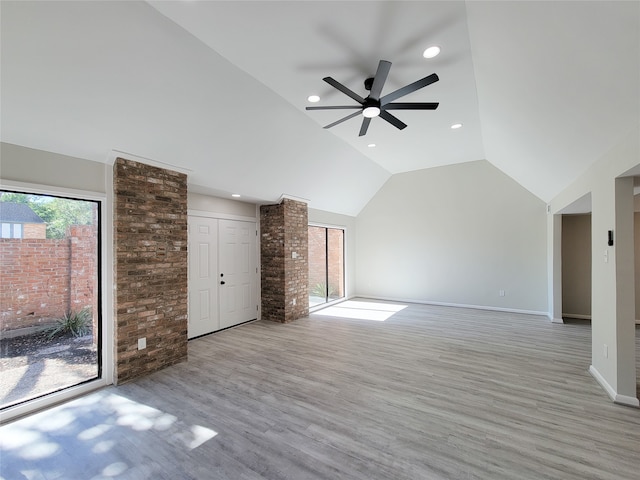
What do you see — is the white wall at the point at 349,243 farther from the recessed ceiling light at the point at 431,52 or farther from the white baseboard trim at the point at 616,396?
the white baseboard trim at the point at 616,396

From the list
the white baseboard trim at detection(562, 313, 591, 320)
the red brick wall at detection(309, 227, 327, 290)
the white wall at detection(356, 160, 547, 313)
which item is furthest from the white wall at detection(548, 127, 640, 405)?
the red brick wall at detection(309, 227, 327, 290)

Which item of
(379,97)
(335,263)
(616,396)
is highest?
(379,97)

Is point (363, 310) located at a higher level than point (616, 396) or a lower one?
lower

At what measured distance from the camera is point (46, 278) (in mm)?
2887

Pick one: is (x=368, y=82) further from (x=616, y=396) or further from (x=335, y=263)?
(x=335, y=263)

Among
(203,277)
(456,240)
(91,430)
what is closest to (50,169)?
(91,430)

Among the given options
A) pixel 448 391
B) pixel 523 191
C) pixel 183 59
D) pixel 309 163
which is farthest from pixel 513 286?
pixel 183 59

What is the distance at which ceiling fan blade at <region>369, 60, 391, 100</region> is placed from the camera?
2250 mm

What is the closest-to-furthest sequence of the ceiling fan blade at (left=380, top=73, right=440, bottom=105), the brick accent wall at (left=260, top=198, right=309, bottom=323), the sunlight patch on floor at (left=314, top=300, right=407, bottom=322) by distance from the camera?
1. the ceiling fan blade at (left=380, top=73, right=440, bottom=105)
2. the brick accent wall at (left=260, top=198, right=309, bottom=323)
3. the sunlight patch on floor at (left=314, top=300, right=407, bottom=322)

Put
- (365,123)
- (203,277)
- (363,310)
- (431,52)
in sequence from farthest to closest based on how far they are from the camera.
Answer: (363,310) < (203,277) < (365,123) < (431,52)

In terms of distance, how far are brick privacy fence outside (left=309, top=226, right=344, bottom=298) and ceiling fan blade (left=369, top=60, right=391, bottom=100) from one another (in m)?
4.64

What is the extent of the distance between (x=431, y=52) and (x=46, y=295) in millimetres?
4518

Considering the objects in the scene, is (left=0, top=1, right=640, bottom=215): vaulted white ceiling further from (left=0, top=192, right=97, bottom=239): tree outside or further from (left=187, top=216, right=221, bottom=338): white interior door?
(left=187, top=216, right=221, bottom=338): white interior door

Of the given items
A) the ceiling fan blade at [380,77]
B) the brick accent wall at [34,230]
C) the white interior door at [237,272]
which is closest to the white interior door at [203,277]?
the white interior door at [237,272]
